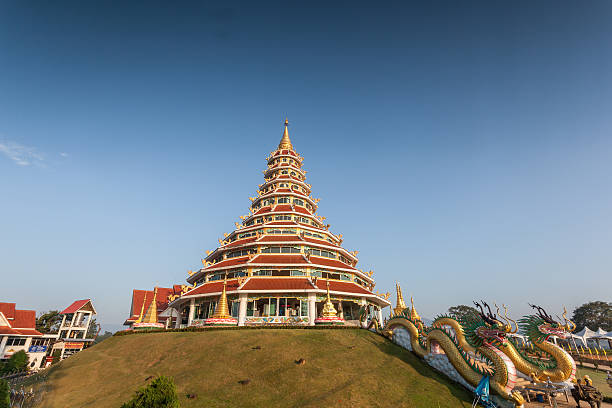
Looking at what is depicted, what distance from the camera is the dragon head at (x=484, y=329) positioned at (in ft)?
53.0

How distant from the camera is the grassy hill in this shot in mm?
15289

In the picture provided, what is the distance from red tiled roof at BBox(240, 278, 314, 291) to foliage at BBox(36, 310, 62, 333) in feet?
161

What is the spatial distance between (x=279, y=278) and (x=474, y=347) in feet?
64.1

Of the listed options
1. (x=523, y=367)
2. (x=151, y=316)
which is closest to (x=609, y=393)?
(x=523, y=367)

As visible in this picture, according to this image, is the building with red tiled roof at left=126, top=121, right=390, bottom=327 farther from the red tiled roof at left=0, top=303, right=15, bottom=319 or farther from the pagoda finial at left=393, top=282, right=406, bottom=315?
the red tiled roof at left=0, top=303, right=15, bottom=319

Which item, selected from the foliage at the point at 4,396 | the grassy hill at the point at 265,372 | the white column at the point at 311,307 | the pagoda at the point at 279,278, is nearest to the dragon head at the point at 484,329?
the grassy hill at the point at 265,372

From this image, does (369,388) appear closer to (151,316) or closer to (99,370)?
(99,370)

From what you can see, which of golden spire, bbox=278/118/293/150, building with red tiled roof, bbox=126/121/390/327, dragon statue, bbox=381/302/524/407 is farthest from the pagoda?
golden spire, bbox=278/118/293/150

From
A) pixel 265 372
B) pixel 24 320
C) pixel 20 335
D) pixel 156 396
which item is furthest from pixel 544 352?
pixel 24 320

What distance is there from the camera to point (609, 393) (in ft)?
64.3

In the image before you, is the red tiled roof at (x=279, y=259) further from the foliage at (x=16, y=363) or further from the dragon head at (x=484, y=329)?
the foliage at (x=16, y=363)

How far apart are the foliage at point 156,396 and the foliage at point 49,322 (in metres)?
61.1

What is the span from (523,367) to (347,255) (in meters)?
24.9

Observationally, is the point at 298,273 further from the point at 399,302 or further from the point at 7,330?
the point at 7,330
